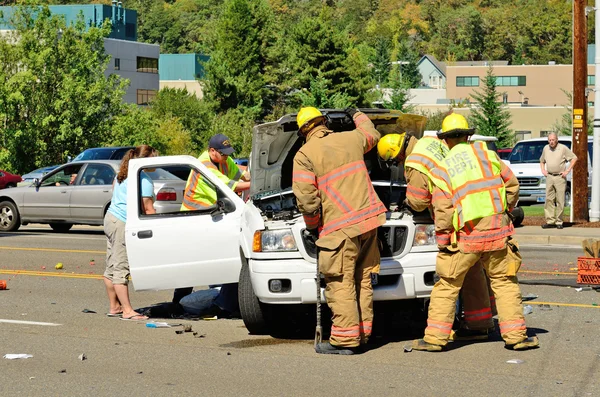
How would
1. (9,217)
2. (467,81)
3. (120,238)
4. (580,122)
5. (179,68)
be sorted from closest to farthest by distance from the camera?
1. (120,238)
2. (9,217)
3. (580,122)
4. (467,81)
5. (179,68)

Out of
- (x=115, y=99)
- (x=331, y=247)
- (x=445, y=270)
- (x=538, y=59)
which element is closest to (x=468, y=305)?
(x=445, y=270)

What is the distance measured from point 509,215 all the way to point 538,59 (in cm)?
15741

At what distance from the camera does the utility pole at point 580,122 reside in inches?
898

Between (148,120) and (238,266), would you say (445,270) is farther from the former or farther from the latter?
(148,120)

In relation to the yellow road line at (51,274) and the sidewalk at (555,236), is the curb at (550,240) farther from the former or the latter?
the yellow road line at (51,274)

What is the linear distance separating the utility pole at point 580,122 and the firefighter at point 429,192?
46.8ft

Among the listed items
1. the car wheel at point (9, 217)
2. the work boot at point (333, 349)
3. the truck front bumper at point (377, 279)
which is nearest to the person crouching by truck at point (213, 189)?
the truck front bumper at point (377, 279)

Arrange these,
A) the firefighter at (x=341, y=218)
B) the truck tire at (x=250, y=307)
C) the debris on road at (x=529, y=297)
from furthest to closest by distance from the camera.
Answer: the debris on road at (x=529, y=297), the truck tire at (x=250, y=307), the firefighter at (x=341, y=218)

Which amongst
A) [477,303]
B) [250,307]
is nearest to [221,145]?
[250,307]

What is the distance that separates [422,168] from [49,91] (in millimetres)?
39311

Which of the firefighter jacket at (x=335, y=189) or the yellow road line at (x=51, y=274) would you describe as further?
the yellow road line at (x=51, y=274)

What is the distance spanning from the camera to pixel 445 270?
8.48 metres

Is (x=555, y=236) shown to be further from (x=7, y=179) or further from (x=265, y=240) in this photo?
(x=7, y=179)

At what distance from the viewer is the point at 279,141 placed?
33.9 ft
